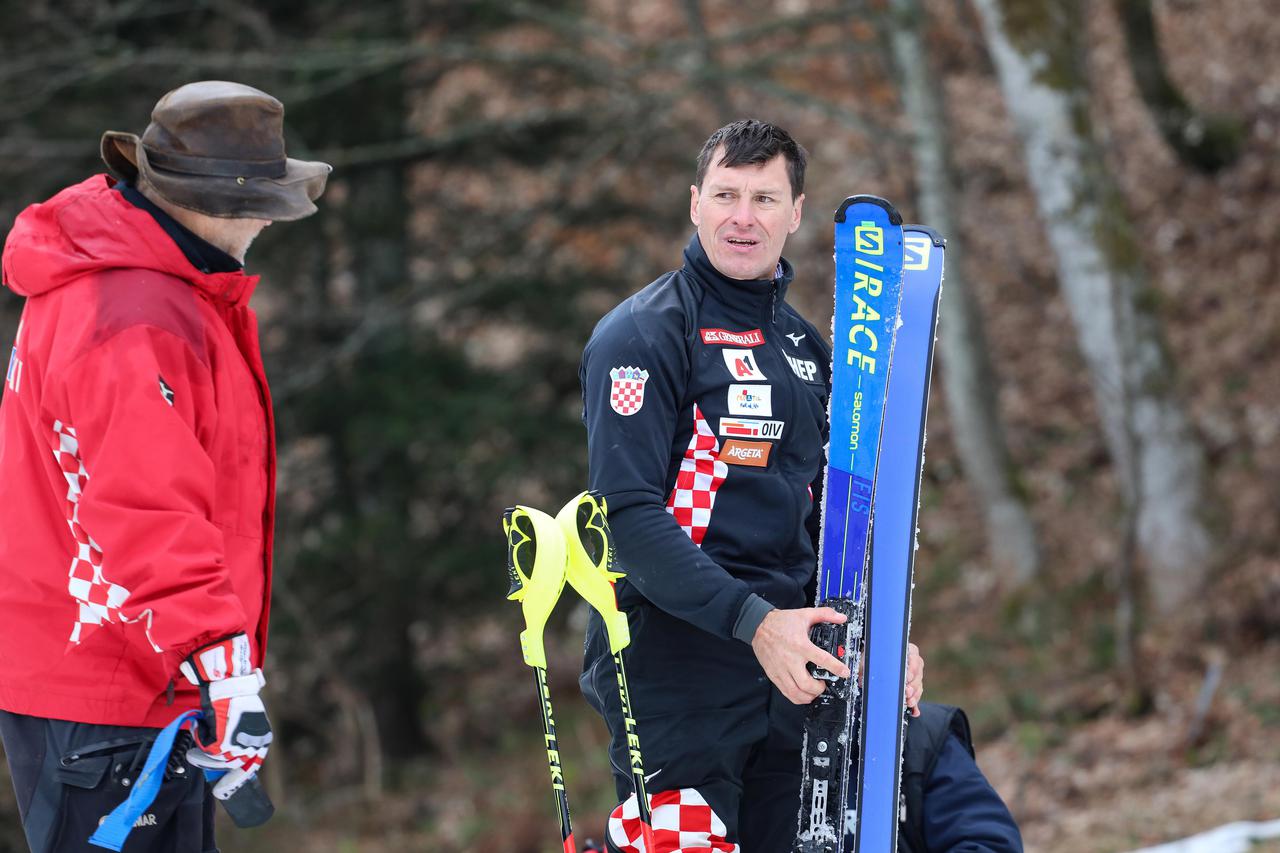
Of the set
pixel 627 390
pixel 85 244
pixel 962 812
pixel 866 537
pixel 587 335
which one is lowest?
pixel 962 812

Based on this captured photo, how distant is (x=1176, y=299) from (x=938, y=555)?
2592 mm

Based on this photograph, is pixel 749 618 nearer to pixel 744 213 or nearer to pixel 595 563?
pixel 595 563

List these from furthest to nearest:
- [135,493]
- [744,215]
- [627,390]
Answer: [744,215] → [627,390] → [135,493]

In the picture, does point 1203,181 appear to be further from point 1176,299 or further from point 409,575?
point 409,575

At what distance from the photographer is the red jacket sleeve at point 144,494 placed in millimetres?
2287

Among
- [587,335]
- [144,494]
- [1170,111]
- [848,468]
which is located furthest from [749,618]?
[1170,111]

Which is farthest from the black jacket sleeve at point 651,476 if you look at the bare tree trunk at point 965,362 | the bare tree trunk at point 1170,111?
the bare tree trunk at point 1170,111

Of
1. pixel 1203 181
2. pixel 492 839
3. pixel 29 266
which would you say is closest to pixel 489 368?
pixel 492 839

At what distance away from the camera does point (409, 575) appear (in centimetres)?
966

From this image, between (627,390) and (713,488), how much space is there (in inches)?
9.8

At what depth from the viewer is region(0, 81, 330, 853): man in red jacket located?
232 centimetres

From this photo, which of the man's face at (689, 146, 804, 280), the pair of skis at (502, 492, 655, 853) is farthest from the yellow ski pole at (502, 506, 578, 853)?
the man's face at (689, 146, 804, 280)

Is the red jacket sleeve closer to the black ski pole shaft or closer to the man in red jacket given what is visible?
the man in red jacket

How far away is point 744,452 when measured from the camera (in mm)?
2514
